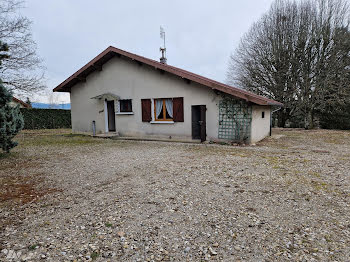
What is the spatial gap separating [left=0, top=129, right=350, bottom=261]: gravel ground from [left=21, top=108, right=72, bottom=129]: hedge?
1545 centimetres

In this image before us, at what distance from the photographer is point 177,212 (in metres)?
2.97

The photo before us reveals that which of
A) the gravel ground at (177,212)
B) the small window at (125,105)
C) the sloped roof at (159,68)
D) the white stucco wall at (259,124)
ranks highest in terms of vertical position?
the sloped roof at (159,68)

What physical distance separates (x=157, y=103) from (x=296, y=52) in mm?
12704

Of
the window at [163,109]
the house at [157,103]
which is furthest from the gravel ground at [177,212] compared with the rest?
the window at [163,109]

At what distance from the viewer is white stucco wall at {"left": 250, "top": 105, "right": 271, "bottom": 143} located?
30.3ft

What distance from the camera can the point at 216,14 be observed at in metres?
15.2

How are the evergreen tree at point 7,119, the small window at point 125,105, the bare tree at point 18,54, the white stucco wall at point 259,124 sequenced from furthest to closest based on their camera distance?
the bare tree at point 18,54
the small window at point 125,105
the white stucco wall at point 259,124
the evergreen tree at point 7,119

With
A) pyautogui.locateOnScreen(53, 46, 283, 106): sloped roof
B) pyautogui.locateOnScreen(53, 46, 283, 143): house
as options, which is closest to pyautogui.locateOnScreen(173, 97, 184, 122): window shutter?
pyautogui.locateOnScreen(53, 46, 283, 143): house

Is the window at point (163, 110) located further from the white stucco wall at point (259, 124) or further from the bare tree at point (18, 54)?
the bare tree at point (18, 54)

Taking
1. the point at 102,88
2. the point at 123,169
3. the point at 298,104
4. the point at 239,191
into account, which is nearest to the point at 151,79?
the point at 102,88

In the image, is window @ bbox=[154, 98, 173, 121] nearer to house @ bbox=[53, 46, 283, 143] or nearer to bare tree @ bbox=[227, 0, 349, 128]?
house @ bbox=[53, 46, 283, 143]

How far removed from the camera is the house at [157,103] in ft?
29.9

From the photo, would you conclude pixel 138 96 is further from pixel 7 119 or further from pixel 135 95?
pixel 7 119

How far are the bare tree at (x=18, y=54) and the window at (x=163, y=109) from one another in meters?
9.24
